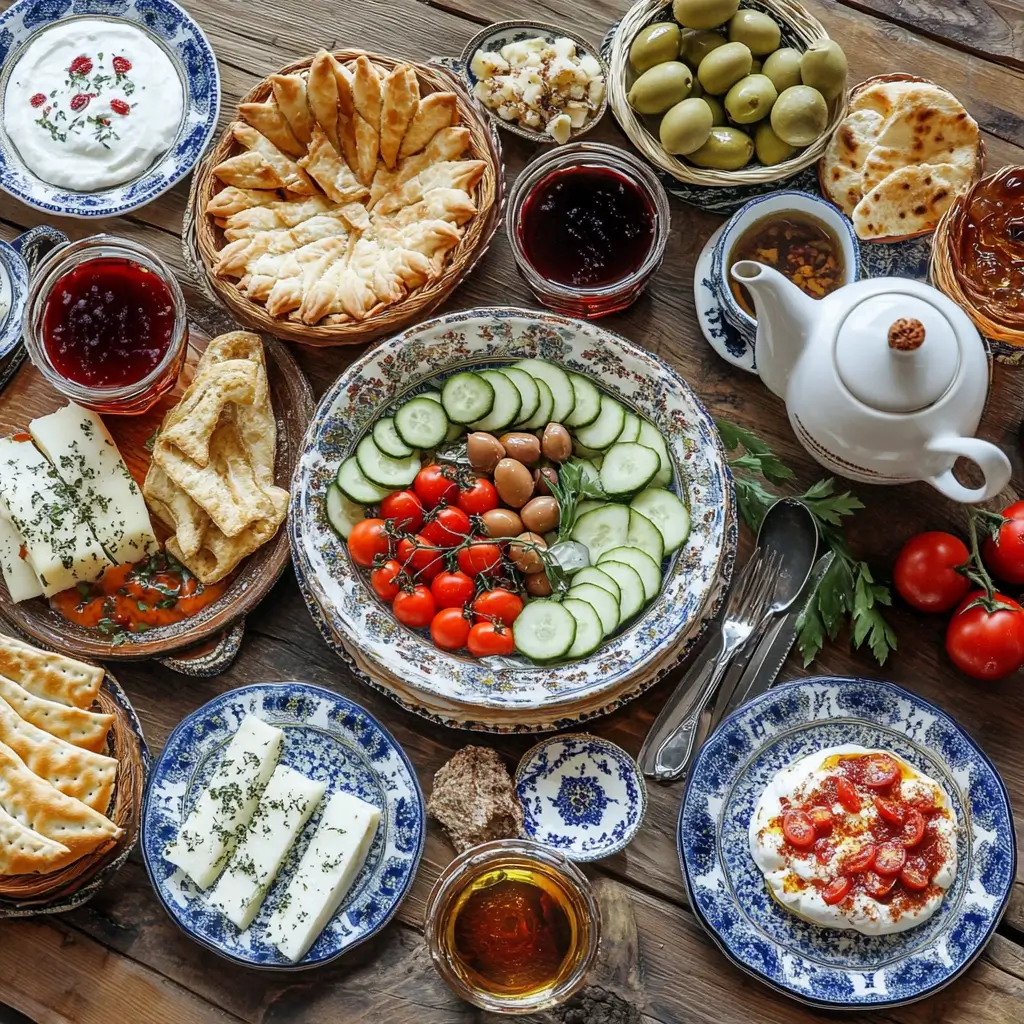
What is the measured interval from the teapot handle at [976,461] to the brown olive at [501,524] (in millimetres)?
1047

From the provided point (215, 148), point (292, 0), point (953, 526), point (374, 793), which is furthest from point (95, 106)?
point (953, 526)

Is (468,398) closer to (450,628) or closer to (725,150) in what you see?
(450,628)

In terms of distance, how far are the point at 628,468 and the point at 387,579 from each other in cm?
71

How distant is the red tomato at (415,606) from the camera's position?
2992 millimetres

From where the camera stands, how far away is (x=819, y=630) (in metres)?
3.03

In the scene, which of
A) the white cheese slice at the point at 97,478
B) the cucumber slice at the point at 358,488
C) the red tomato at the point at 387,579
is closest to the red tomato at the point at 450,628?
the red tomato at the point at 387,579

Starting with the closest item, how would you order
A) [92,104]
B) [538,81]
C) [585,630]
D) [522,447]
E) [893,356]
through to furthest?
[893,356] < [585,630] < [522,447] < [538,81] < [92,104]

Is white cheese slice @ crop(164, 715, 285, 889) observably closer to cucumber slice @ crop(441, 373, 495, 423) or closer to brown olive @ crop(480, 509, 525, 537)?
brown olive @ crop(480, 509, 525, 537)

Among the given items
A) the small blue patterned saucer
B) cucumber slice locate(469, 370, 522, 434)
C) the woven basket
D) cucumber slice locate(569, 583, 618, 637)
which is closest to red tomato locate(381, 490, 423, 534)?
cucumber slice locate(469, 370, 522, 434)

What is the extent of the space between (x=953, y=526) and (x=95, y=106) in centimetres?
272

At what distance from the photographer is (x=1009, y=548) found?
2.97 metres

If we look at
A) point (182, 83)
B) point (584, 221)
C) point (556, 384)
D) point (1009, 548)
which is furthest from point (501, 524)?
point (182, 83)

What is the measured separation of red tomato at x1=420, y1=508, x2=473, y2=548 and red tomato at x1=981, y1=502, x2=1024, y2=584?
1.40 m

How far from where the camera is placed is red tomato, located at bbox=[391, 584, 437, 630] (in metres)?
2.99
